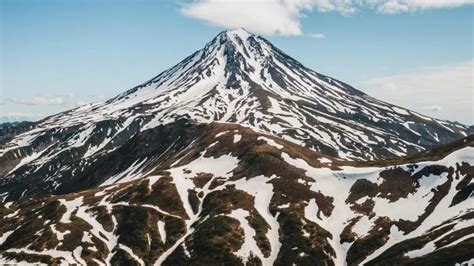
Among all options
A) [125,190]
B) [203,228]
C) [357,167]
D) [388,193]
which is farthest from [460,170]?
[125,190]

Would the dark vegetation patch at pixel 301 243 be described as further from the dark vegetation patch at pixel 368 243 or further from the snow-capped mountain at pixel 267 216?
the dark vegetation patch at pixel 368 243

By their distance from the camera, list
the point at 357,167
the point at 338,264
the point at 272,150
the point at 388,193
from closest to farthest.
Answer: the point at 338,264 → the point at 388,193 → the point at 357,167 → the point at 272,150

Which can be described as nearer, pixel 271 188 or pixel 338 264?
pixel 338 264

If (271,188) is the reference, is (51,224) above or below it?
below

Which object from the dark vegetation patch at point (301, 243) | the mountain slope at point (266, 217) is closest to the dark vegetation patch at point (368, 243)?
the mountain slope at point (266, 217)

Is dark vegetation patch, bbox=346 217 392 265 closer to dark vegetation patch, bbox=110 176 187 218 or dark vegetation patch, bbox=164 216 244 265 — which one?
dark vegetation patch, bbox=164 216 244 265

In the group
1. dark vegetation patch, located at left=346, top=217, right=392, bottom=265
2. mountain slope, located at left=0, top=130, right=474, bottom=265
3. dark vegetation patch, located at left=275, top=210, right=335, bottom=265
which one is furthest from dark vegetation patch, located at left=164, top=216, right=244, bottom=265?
dark vegetation patch, located at left=346, top=217, right=392, bottom=265

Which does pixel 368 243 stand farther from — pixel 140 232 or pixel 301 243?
pixel 140 232

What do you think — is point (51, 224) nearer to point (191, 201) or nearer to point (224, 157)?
point (191, 201)

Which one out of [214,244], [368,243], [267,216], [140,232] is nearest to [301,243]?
[368,243]
